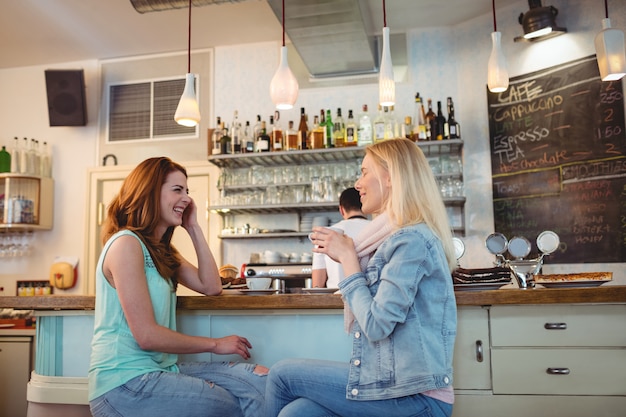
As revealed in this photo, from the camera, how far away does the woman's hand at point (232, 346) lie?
6.72ft

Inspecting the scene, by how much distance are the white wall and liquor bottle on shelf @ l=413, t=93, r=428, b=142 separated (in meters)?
0.10

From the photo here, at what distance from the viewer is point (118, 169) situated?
5.73 meters

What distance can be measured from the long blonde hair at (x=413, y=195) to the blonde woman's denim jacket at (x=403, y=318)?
0.05 metres

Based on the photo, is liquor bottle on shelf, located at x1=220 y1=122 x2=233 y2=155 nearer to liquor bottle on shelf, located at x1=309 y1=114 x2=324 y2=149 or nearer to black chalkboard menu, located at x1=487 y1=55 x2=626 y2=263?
liquor bottle on shelf, located at x1=309 y1=114 x2=324 y2=149

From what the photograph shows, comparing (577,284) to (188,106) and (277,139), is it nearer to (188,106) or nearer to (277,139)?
(188,106)

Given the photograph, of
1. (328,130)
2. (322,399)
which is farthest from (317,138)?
(322,399)

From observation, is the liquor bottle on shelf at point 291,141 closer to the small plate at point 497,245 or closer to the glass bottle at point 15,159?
the small plate at point 497,245

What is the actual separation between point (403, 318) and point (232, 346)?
32.4 inches

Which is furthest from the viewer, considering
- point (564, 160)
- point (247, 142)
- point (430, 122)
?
point (247, 142)

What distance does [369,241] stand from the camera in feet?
5.64

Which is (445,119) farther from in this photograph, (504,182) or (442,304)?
(442,304)

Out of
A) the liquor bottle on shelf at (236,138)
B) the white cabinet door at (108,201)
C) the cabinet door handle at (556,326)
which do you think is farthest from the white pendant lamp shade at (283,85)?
the white cabinet door at (108,201)

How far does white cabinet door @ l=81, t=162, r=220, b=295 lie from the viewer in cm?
555

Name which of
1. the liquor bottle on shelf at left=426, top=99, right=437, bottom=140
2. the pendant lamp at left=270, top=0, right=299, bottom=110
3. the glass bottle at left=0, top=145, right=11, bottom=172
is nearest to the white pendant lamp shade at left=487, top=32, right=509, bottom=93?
the pendant lamp at left=270, top=0, right=299, bottom=110
